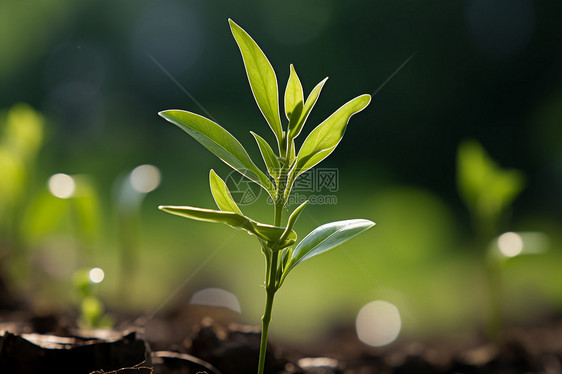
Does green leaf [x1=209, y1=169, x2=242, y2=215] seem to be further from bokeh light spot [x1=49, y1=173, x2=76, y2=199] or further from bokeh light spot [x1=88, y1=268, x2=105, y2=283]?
bokeh light spot [x1=49, y1=173, x2=76, y2=199]

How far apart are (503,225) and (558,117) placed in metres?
0.74

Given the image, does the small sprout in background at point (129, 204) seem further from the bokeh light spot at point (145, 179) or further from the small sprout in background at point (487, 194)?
the small sprout in background at point (487, 194)

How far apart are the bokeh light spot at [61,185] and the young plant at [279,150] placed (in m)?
0.59

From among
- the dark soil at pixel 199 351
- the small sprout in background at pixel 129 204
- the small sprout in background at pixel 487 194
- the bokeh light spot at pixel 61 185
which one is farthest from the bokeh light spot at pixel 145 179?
the small sprout in background at pixel 487 194

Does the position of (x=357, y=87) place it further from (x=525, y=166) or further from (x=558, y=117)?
(x=558, y=117)

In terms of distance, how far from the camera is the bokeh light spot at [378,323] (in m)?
1.09

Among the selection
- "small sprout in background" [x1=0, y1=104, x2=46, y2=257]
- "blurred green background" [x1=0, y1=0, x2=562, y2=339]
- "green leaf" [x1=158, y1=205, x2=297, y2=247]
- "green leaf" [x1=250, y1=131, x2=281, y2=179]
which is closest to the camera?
"green leaf" [x1=158, y1=205, x2=297, y2=247]

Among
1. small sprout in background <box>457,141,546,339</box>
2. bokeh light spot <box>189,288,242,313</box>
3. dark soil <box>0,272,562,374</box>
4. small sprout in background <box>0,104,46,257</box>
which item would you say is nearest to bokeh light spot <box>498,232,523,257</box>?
small sprout in background <box>457,141,546,339</box>

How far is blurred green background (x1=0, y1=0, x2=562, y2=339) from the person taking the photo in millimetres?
1569

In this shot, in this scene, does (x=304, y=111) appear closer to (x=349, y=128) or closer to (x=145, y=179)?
(x=145, y=179)

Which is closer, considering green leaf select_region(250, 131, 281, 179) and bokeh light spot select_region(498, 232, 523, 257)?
green leaf select_region(250, 131, 281, 179)

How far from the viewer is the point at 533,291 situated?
1528 mm

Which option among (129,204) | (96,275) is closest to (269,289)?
(96,275)

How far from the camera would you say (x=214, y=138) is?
44 centimetres
